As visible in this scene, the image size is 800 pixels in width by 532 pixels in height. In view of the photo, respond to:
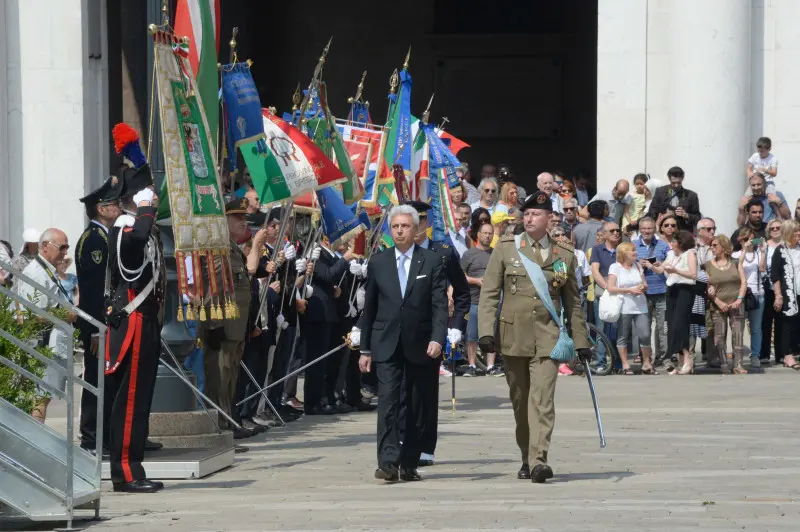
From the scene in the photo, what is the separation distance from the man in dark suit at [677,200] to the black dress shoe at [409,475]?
10811 millimetres

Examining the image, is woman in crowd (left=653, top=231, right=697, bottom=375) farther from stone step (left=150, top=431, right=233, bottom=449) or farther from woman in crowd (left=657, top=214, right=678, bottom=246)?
stone step (left=150, top=431, right=233, bottom=449)

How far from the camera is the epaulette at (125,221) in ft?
35.8

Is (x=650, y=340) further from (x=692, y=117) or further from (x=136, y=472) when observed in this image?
(x=136, y=472)

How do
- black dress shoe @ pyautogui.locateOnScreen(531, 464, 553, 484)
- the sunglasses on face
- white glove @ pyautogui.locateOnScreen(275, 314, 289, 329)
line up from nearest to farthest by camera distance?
black dress shoe @ pyautogui.locateOnScreen(531, 464, 553, 484), the sunglasses on face, white glove @ pyautogui.locateOnScreen(275, 314, 289, 329)

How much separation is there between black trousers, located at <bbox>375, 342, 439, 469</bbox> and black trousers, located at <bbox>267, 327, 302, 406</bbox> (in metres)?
3.84

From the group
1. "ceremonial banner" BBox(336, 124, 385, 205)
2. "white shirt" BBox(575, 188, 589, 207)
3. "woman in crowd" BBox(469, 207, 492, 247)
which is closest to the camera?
"ceremonial banner" BBox(336, 124, 385, 205)

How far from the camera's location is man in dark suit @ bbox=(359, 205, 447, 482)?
11367 millimetres

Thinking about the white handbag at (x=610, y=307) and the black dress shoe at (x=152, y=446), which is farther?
the white handbag at (x=610, y=307)

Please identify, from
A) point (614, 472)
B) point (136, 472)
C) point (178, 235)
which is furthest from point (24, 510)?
point (614, 472)

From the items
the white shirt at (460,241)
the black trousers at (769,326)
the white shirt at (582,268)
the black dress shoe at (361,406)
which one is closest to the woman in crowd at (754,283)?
the black trousers at (769,326)

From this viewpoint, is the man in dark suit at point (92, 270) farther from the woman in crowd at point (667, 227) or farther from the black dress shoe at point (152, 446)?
the woman in crowd at point (667, 227)

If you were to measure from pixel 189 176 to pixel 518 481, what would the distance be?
326 centimetres

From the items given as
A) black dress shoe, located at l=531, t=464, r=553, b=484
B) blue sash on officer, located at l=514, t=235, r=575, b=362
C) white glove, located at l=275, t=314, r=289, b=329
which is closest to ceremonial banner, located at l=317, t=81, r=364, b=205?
white glove, located at l=275, t=314, r=289, b=329

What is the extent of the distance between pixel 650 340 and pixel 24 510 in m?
11.7
